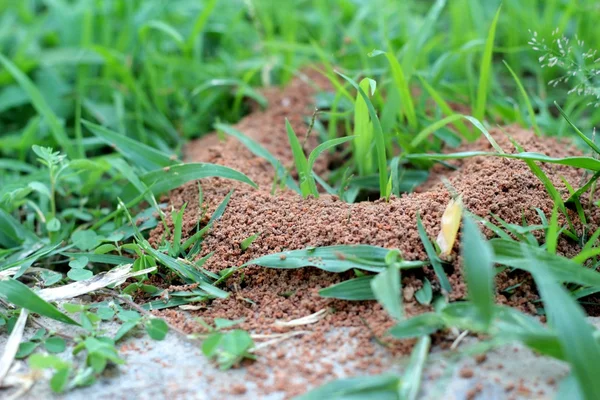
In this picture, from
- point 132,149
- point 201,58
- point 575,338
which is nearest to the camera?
point 575,338

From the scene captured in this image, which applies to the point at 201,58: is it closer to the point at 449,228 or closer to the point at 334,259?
the point at 334,259

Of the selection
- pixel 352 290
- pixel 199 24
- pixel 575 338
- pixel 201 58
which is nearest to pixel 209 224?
pixel 352 290

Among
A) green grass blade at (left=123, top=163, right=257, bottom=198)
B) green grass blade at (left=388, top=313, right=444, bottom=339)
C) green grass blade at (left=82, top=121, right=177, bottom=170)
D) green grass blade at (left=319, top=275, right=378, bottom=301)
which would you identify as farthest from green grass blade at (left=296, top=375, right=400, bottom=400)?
green grass blade at (left=82, top=121, right=177, bottom=170)

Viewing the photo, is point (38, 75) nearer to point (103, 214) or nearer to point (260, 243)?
point (103, 214)

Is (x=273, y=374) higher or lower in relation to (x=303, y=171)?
lower

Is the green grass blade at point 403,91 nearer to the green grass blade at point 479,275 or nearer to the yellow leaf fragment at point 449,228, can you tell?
the yellow leaf fragment at point 449,228

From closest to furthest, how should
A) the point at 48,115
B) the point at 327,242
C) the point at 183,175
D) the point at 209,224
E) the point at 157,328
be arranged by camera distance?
the point at 157,328 < the point at 327,242 < the point at 209,224 < the point at 183,175 < the point at 48,115

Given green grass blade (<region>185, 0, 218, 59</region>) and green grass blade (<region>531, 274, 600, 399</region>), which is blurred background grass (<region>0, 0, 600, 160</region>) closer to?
green grass blade (<region>185, 0, 218, 59</region>)
